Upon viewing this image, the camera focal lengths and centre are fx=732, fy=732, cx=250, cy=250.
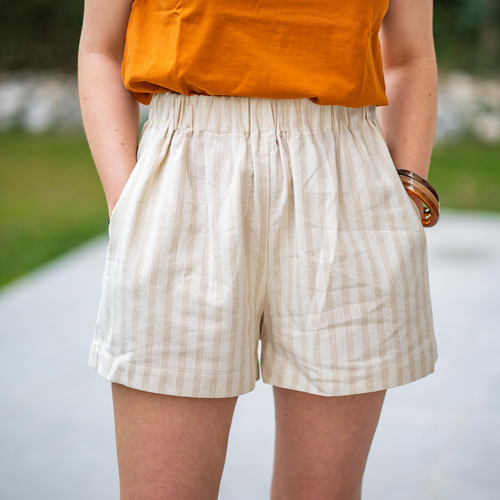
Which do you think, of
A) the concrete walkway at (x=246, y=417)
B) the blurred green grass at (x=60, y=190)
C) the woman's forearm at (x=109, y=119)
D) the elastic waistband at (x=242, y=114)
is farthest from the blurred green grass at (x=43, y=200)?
the elastic waistband at (x=242, y=114)

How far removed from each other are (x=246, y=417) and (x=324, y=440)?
1434mm

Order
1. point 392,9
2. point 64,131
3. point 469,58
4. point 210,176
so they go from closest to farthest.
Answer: point 210,176 < point 392,9 < point 64,131 < point 469,58

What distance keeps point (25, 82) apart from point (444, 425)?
26.7 feet

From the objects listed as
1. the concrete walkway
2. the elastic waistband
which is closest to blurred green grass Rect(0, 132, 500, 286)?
the concrete walkway

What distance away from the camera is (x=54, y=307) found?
344cm

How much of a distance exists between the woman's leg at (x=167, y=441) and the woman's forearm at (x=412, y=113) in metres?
0.47

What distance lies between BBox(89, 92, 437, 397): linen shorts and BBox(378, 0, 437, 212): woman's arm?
5.3 inches

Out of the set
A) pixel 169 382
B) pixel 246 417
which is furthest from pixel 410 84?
pixel 246 417

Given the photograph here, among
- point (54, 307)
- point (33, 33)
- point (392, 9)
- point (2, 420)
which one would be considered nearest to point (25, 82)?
point (33, 33)

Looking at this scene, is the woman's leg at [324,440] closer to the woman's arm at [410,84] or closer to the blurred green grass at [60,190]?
the woman's arm at [410,84]

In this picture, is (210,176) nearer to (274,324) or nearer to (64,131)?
(274,324)

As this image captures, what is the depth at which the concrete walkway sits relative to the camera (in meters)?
2.07

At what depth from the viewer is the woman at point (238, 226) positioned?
37.6 inches

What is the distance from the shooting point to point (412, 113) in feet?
3.84
